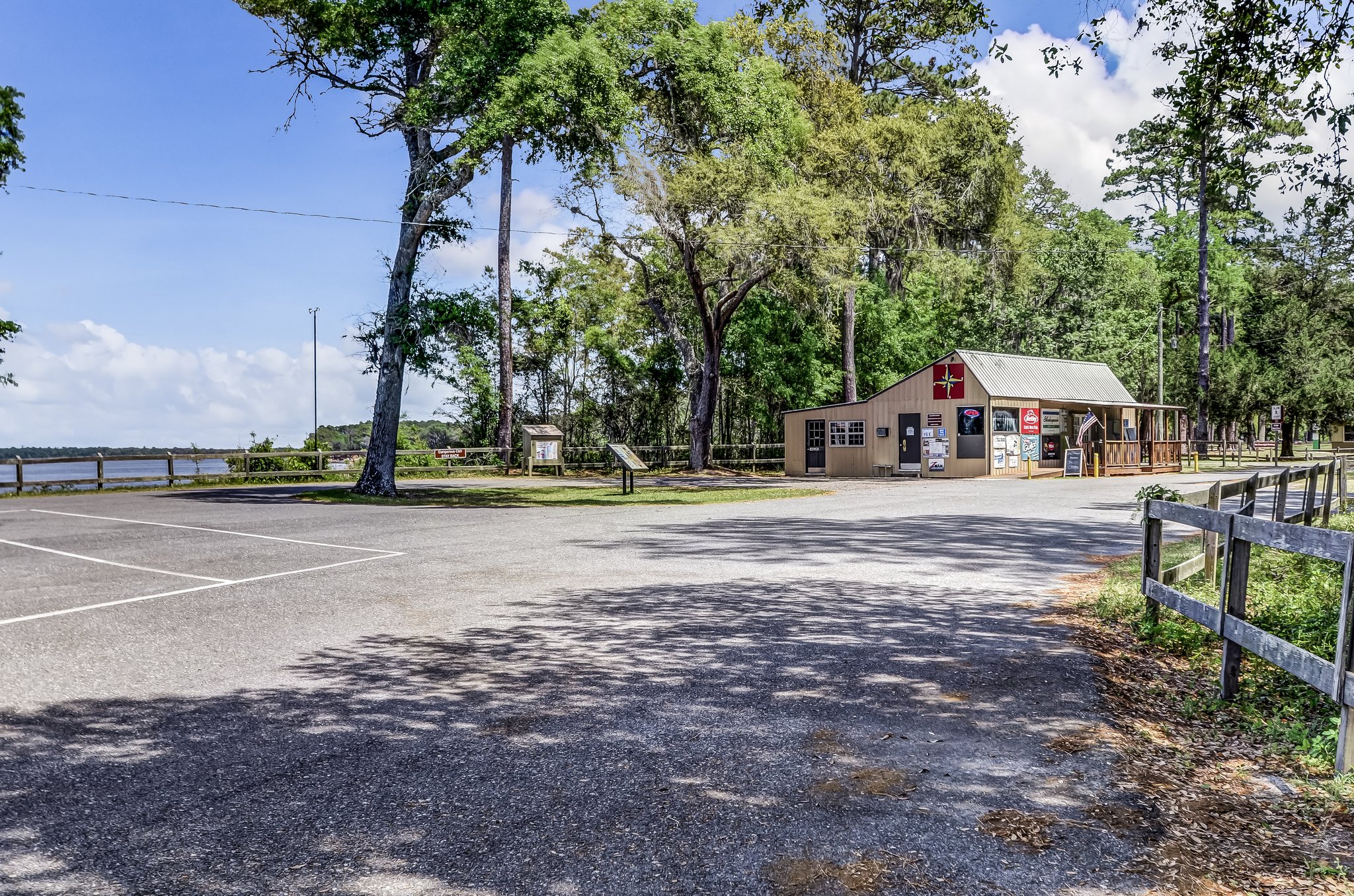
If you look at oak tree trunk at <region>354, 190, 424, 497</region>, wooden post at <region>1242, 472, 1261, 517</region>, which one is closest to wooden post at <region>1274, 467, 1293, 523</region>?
wooden post at <region>1242, 472, 1261, 517</region>

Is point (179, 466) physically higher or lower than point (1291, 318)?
lower

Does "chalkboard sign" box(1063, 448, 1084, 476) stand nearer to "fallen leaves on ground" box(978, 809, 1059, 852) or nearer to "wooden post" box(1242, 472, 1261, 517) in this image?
"wooden post" box(1242, 472, 1261, 517)

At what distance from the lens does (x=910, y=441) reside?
35219 millimetres

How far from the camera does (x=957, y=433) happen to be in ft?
111

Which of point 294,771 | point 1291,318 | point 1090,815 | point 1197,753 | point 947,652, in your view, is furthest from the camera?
point 1291,318

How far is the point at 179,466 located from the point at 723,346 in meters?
22.4

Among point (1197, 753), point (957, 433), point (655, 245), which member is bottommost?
point (1197, 753)

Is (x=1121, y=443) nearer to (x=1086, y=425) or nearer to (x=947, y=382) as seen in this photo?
(x=1086, y=425)

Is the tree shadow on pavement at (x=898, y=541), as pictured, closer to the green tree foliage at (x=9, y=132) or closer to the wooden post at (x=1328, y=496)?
the wooden post at (x=1328, y=496)

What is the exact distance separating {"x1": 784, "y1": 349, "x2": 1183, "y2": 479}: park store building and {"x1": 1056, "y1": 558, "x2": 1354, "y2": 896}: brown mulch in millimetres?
28231

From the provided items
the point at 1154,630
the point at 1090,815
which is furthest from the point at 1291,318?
the point at 1090,815

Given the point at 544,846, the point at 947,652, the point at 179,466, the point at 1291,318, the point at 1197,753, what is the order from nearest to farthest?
the point at 544,846
the point at 1197,753
the point at 947,652
the point at 179,466
the point at 1291,318

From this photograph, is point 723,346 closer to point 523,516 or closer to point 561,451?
point 561,451

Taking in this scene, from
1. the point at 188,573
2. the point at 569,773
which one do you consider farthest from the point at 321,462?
the point at 569,773
